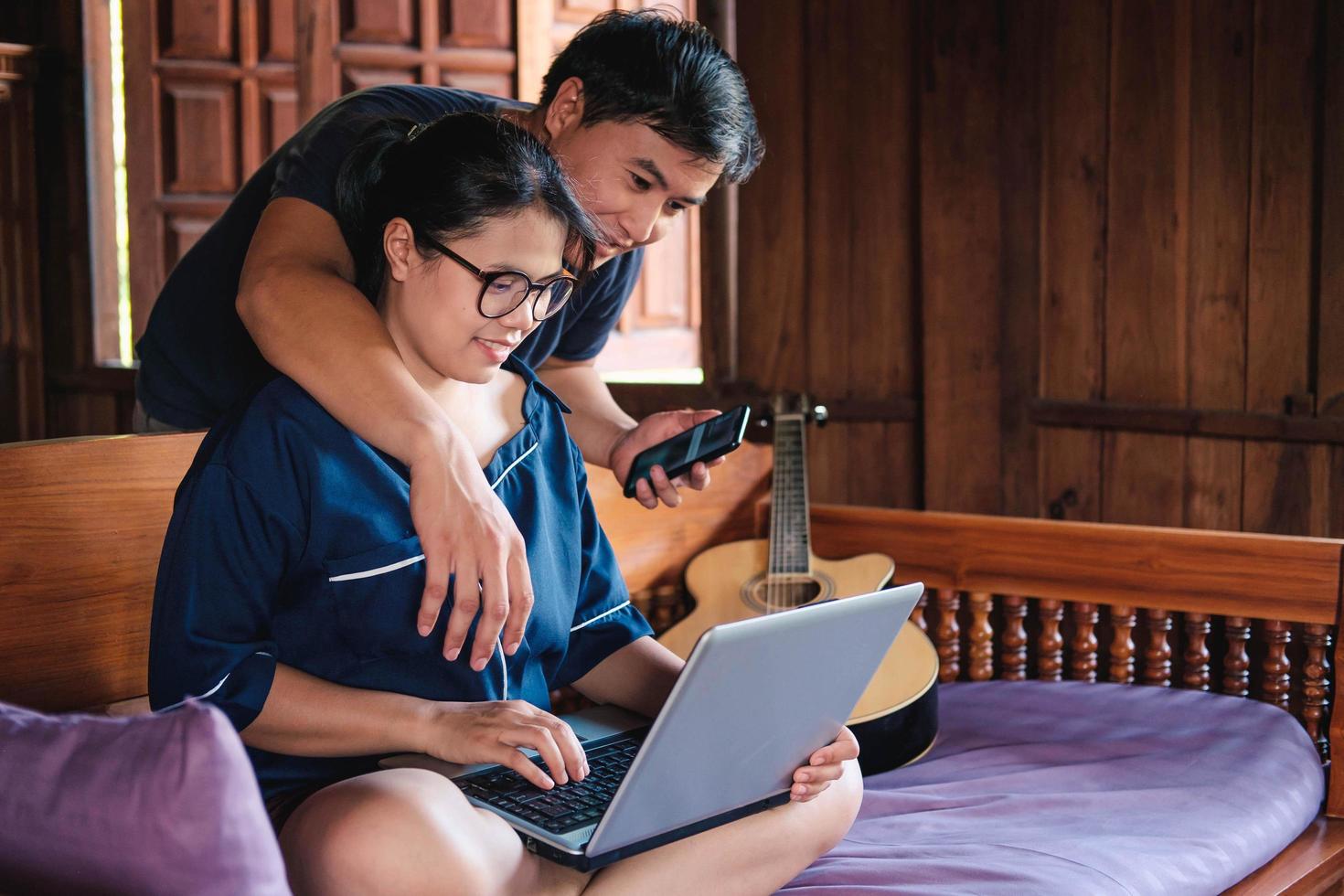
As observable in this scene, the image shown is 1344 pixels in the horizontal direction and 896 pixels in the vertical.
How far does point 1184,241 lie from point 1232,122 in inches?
10.2

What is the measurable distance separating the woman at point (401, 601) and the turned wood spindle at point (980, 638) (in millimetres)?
962

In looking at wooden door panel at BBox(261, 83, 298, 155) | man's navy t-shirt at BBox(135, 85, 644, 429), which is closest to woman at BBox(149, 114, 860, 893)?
man's navy t-shirt at BBox(135, 85, 644, 429)

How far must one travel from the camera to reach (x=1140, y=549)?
2.29 metres

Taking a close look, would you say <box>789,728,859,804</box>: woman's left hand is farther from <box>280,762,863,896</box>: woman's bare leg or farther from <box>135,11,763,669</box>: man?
<box>135,11,763,669</box>: man

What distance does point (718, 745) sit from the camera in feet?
4.10

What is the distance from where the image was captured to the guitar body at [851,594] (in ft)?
7.00

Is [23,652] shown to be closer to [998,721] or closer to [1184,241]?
[998,721]

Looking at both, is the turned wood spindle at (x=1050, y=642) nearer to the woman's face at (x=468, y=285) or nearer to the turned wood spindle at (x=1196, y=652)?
the turned wood spindle at (x=1196, y=652)

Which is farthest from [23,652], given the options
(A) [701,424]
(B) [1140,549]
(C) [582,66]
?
(B) [1140,549]

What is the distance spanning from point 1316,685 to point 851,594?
755 mm

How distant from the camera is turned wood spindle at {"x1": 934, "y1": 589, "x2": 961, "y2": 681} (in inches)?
97.8

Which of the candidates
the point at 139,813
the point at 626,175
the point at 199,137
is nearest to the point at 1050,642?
the point at 626,175

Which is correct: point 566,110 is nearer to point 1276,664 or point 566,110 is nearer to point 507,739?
point 507,739

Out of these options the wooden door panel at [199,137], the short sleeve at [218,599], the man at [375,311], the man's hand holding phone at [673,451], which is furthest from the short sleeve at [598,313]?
the wooden door panel at [199,137]
